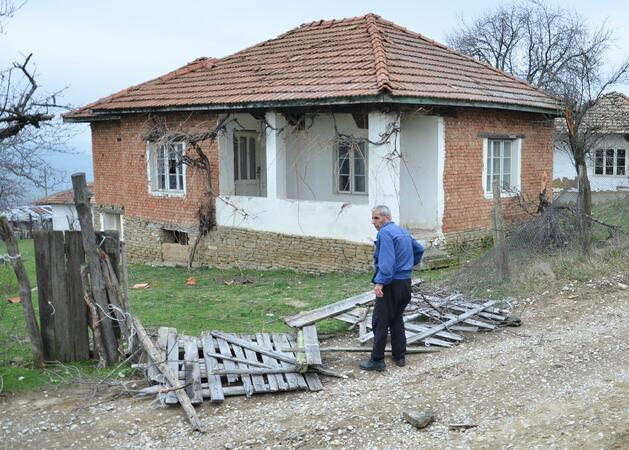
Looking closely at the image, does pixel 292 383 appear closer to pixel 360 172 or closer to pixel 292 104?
pixel 292 104

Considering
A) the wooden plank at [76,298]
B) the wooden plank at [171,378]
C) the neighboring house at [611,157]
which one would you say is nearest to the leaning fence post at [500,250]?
the wooden plank at [171,378]

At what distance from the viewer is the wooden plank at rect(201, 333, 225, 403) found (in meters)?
6.07

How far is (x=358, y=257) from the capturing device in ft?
43.4

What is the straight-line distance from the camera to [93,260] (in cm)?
688

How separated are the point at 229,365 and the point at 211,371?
271mm

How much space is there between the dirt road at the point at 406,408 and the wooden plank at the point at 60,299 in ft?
2.36

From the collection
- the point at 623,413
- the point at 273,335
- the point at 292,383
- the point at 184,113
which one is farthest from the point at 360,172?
the point at 623,413

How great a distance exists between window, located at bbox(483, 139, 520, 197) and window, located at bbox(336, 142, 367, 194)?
2.79m

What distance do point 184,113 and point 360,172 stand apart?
15.1 ft

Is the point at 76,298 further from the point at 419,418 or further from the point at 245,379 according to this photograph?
the point at 419,418

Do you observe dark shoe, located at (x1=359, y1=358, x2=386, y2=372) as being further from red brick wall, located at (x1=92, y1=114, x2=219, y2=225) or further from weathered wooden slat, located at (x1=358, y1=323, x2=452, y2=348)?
red brick wall, located at (x1=92, y1=114, x2=219, y2=225)

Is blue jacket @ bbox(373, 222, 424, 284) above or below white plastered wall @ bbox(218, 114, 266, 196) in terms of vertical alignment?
below

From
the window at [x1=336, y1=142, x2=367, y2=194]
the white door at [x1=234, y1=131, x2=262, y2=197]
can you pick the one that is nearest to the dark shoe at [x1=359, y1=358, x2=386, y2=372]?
the window at [x1=336, y1=142, x2=367, y2=194]

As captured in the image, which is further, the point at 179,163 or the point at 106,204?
the point at 106,204
